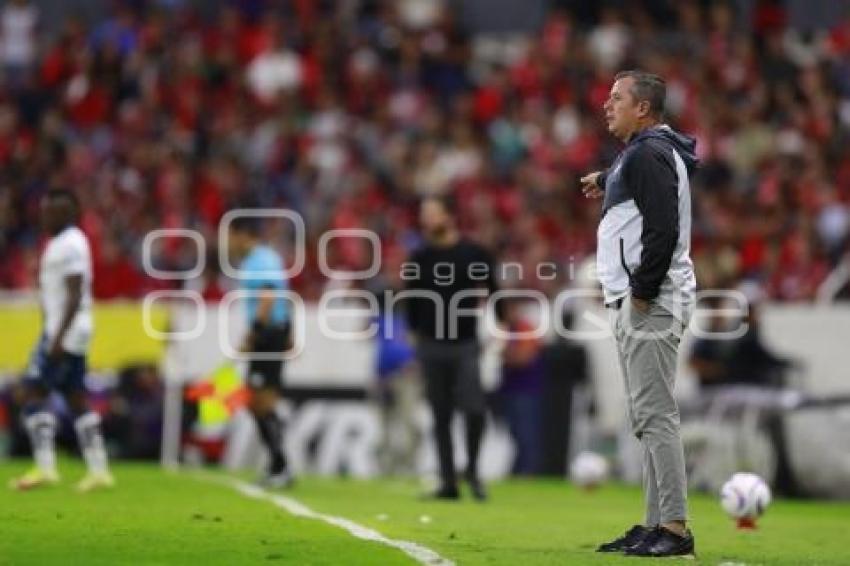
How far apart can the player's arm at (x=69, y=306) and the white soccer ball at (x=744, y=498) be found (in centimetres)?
512

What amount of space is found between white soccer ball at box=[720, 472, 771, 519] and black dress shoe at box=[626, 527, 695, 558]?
3.03 metres

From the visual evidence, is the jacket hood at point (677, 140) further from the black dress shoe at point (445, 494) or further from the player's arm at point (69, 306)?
the black dress shoe at point (445, 494)

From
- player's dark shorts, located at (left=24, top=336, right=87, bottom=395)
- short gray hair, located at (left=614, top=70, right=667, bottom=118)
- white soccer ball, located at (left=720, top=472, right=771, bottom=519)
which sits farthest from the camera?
player's dark shorts, located at (left=24, top=336, right=87, bottom=395)

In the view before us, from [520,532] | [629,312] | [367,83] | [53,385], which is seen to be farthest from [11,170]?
[629,312]

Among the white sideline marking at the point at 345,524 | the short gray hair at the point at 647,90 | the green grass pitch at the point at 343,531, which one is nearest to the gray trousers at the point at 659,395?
the green grass pitch at the point at 343,531

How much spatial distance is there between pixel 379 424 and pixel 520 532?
30.1ft

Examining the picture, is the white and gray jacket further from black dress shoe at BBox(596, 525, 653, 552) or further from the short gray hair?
black dress shoe at BBox(596, 525, 653, 552)

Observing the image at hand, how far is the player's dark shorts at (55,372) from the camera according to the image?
1524 cm

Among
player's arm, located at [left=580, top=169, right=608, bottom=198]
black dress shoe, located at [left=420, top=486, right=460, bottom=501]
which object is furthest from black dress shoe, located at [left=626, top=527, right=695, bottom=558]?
black dress shoe, located at [left=420, top=486, right=460, bottom=501]

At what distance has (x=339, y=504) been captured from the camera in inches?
582

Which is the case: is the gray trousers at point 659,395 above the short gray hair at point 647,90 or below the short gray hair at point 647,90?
below

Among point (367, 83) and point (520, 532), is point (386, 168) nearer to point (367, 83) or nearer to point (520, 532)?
point (367, 83)

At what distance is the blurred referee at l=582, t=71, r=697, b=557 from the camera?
1018cm

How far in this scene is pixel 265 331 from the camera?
651 inches
